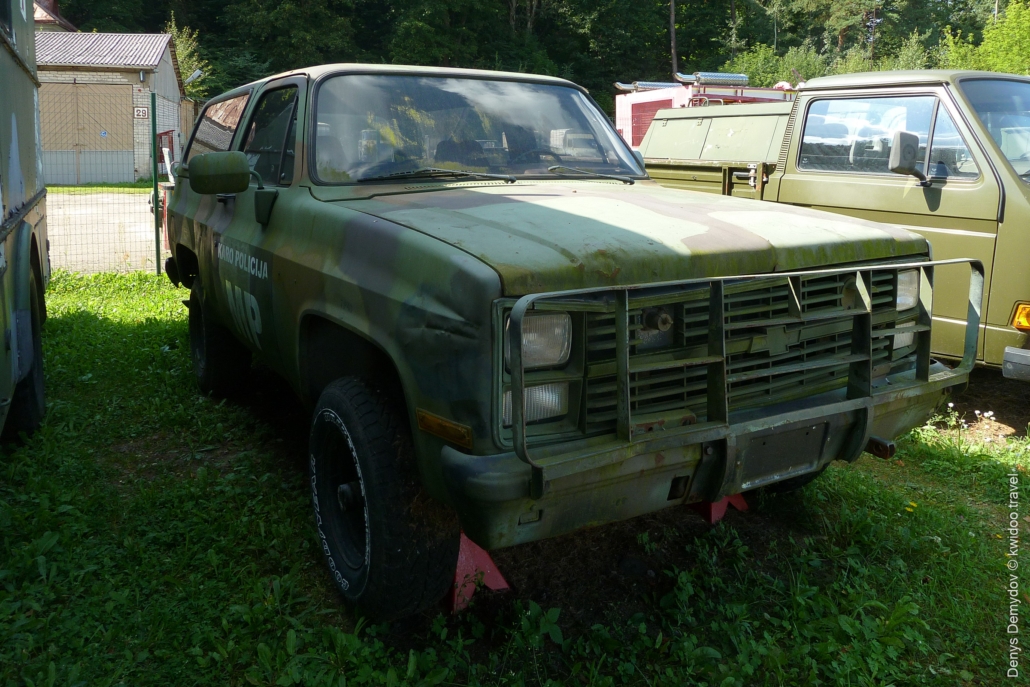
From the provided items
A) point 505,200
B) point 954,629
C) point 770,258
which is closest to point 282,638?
point 505,200

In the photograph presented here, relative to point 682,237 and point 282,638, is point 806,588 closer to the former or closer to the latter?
point 682,237

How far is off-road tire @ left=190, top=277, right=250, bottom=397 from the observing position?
203 inches

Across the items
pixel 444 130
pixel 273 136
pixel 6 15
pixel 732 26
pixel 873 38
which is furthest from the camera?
pixel 732 26

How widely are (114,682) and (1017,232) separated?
486 centimetres

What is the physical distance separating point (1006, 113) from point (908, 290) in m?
2.84

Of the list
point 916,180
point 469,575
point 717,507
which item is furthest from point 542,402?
point 916,180

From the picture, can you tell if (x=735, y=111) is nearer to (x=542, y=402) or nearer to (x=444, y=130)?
(x=444, y=130)

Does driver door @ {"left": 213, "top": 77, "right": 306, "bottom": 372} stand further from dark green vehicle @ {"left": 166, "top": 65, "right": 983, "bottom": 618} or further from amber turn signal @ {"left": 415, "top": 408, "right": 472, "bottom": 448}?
amber turn signal @ {"left": 415, "top": 408, "right": 472, "bottom": 448}

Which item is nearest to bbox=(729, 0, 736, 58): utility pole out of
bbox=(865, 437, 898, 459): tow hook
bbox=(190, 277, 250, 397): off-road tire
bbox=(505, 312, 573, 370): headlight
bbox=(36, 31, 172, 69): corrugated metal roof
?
bbox=(36, 31, 172, 69): corrugated metal roof

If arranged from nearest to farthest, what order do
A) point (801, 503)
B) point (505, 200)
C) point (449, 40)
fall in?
1. point (505, 200)
2. point (801, 503)
3. point (449, 40)

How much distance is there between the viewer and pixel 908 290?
319cm

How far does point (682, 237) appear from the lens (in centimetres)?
276

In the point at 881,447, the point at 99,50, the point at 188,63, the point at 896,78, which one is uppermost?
the point at 188,63

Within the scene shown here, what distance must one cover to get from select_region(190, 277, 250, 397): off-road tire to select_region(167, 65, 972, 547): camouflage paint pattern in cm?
129
